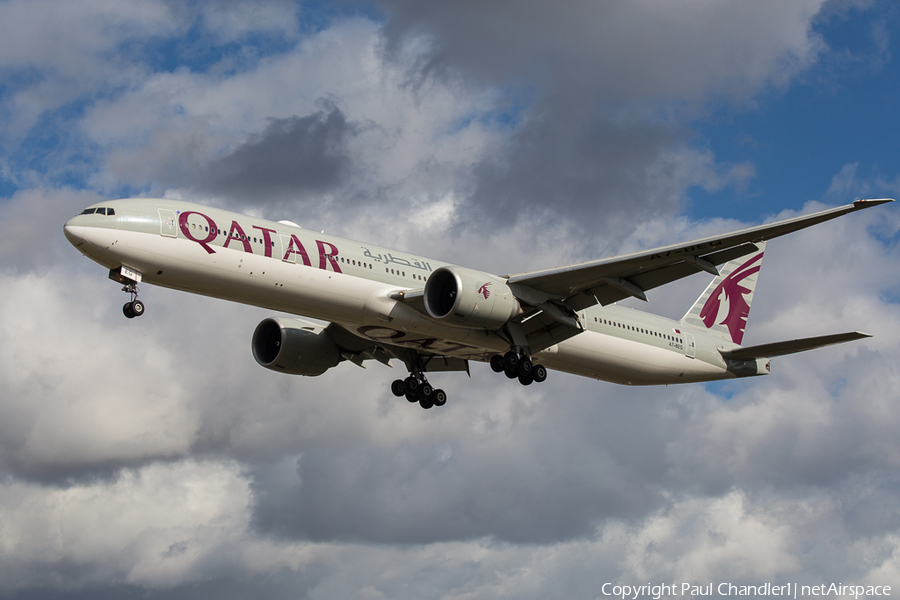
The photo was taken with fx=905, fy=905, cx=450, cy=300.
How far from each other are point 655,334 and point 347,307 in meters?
15.1

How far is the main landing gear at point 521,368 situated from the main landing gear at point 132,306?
44.7 ft

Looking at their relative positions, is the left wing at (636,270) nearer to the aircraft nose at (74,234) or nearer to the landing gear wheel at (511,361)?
the landing gear wheel at (511,361)

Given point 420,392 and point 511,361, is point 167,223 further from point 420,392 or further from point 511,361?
point 420,392

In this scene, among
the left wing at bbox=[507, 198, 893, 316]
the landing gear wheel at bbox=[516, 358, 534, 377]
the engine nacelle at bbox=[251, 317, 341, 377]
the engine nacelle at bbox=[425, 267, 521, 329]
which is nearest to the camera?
the left wing at bbox=[507, 198, 893, 316]

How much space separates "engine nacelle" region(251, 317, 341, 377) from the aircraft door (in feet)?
38.2

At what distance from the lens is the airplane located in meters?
28.7

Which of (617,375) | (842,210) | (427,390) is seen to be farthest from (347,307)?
(842,210)

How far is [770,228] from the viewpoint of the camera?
1150 inches

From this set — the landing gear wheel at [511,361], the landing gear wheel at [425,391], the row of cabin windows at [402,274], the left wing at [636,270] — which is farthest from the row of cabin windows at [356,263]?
the landing gear wheel at [425,391]

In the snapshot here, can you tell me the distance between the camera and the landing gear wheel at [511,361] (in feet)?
113

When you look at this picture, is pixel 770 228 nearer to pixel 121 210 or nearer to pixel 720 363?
pixel 720 363

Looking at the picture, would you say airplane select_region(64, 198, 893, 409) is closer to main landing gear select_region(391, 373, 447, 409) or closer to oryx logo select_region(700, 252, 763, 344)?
main landing gear select_region(391, 373, 447, 409)

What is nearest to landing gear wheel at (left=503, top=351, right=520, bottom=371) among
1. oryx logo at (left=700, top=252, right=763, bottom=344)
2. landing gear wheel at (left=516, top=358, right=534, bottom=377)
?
landing gear wheel at (left=516, top=358, right=534, bottom=377)

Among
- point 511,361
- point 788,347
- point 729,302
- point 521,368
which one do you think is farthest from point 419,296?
point 729,302
